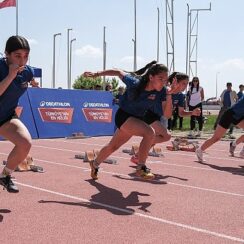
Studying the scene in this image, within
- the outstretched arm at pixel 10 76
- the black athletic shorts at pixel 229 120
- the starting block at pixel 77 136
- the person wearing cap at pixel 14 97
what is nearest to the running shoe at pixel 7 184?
the person wearing cap at pixel 14 97

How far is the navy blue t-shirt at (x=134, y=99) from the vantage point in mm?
6203

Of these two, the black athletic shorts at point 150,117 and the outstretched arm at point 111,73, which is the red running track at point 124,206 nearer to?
the black athletic shorts at point 150,117

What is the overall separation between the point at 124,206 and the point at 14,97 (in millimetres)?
1815

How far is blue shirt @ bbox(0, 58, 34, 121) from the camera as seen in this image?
16.5ft

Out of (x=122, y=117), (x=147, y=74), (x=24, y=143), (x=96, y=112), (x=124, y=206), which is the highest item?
(x=147, y=74)

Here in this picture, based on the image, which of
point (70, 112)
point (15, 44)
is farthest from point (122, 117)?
point (70, 112)

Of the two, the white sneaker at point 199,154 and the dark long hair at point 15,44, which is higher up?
the dark long hair at point 15,44

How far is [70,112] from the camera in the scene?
1538 cm

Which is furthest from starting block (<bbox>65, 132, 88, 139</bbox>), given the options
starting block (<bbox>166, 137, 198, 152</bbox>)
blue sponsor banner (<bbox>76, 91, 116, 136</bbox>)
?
starting block (<bbox>166, 137, 198, 152</bbox>)

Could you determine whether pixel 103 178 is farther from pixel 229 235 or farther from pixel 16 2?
pixel 16 2

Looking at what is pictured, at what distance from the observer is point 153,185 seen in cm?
677

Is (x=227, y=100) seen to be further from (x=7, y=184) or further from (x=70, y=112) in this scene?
(x=7, y=184)

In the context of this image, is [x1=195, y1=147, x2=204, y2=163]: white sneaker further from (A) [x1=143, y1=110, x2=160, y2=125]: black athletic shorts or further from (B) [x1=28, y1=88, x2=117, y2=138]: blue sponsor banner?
(B) [x1=28, y1=88, x2=117, y2=138]: blue sponsor banner

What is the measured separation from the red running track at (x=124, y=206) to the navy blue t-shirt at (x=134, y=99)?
114 cm
